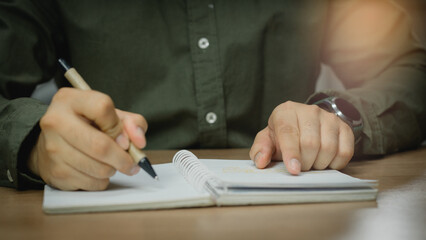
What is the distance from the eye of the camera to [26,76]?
1065 mm

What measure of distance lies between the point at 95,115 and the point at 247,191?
219 mm

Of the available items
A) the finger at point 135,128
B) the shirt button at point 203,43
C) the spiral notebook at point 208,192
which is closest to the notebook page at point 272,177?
the spiral notebook at point 208,192

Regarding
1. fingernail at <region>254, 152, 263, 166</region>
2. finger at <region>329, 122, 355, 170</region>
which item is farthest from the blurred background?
fingernail at <region>254, 152, 263, 166</region>

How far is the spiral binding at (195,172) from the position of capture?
0.58m

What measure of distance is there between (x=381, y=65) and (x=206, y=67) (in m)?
0.52

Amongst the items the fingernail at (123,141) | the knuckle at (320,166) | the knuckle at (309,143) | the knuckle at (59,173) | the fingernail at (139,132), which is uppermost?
the fingernail at (139,132)

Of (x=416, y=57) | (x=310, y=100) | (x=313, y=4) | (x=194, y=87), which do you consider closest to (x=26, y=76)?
(x=194, y=87)

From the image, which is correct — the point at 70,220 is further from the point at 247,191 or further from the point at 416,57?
the point at 416,57

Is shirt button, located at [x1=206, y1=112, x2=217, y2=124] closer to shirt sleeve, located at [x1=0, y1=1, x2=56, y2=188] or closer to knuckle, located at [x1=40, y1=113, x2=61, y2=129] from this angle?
shirt sleeve, located at [x1=0, y1=1, x2=56, y2=188]

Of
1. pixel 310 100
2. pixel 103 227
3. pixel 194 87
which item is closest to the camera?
pixel 103 227

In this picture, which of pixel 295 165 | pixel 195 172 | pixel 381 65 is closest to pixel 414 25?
pixel 381 65

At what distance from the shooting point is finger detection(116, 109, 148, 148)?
0.57 metres

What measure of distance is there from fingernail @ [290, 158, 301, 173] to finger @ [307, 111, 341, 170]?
70 mm

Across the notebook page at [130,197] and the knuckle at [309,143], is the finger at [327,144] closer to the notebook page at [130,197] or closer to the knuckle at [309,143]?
the knuckle at [309,143]
